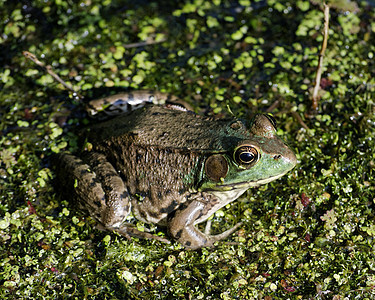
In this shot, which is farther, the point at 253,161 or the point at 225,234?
the point at 225,234

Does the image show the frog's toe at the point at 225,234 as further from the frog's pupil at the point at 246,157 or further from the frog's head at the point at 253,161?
the frog's pupil at the point at 246,157

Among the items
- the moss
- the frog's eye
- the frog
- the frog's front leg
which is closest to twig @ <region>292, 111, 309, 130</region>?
the moss

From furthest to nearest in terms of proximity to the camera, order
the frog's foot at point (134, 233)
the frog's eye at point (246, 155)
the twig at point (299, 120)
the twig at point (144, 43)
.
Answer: the twig at point (144, 43)
the twig at point (299, 120)
the frog's foot at point (134, 233)
the frog's eye at point (246, 155)

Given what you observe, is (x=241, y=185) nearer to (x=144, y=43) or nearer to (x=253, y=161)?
(x=253, y=161)

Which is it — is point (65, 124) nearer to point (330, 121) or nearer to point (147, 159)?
point (147, 159)

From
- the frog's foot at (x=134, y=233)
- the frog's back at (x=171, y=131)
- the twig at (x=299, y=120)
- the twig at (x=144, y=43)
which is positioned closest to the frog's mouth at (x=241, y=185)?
the frog's back at (x=171, y=131)

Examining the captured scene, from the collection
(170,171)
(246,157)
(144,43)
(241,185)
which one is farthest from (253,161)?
(144,43)

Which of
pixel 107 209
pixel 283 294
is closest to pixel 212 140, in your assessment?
pixel 107 209
